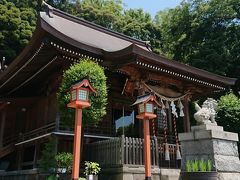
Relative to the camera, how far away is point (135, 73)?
35.9 feet

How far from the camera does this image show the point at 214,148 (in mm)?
6629

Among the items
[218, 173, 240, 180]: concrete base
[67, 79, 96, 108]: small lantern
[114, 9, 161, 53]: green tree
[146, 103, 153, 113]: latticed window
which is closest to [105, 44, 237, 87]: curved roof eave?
[146, 103, 153, 113]: latticed window

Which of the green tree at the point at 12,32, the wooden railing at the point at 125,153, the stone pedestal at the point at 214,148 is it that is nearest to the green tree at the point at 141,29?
the green tree at the point at 12,32

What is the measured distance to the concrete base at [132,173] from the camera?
8516 millimetres

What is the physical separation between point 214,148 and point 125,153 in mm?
3005

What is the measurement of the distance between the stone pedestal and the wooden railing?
6.99 feet

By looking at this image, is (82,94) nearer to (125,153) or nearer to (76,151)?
(76,151)

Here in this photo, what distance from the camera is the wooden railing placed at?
8.81m

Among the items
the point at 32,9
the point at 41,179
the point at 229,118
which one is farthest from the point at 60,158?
the point at 32,9

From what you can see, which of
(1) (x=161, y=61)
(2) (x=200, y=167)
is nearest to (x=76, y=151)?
(2) (x=200, y=167)

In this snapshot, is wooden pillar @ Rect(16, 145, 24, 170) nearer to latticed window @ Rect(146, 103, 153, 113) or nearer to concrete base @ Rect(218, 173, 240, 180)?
latticed window @ Rect(146, 103, 153, 113)

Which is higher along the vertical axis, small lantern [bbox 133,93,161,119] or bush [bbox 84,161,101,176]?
small lantern [bbox 133,93,161,119]

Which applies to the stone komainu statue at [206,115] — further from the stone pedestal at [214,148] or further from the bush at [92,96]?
the bush at [92,96]

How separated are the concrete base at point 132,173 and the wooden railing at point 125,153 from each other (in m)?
0.18
